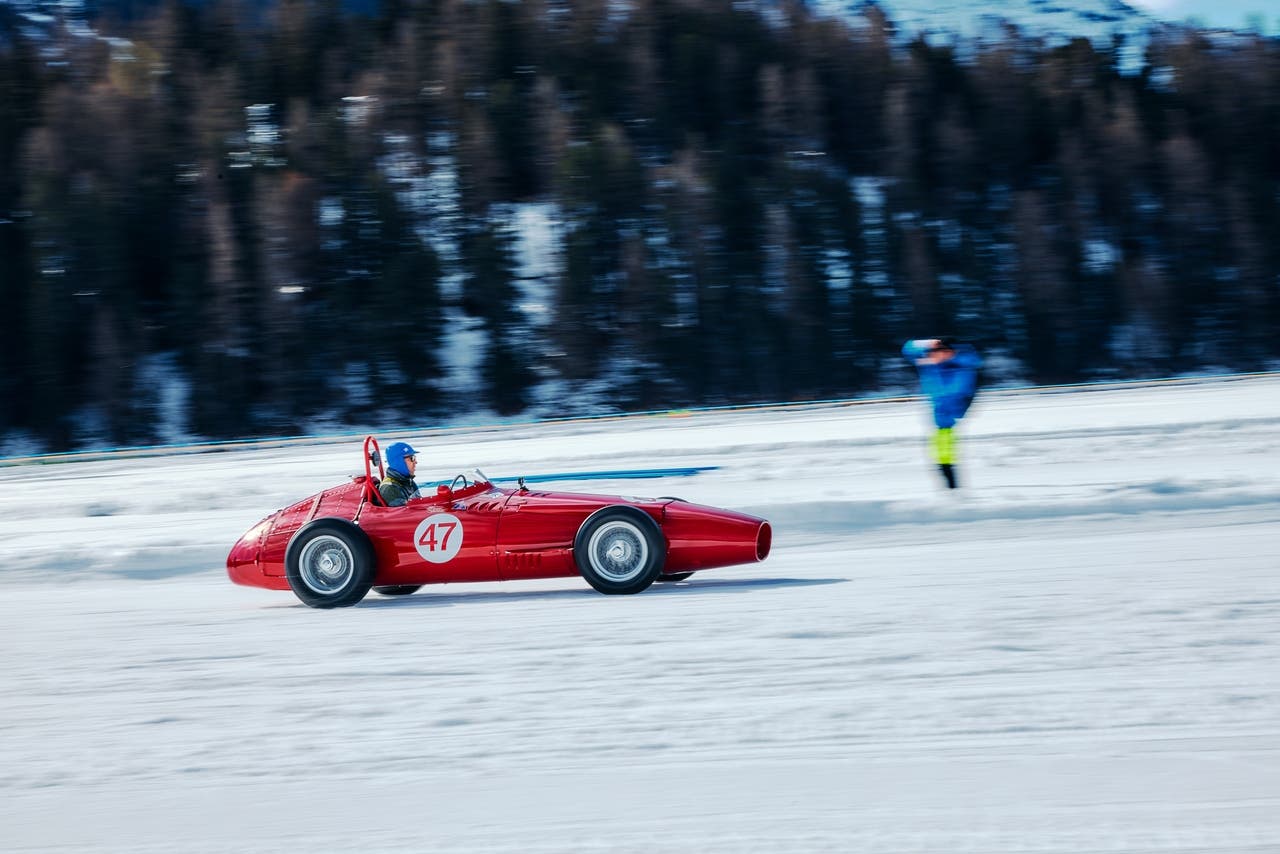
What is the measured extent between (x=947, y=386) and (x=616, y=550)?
15.6ft

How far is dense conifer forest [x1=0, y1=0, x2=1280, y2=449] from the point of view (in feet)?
129

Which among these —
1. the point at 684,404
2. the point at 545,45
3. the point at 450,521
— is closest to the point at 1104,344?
the point at 684,404

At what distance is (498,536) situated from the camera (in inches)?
299

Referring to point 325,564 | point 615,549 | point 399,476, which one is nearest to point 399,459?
point 399,476

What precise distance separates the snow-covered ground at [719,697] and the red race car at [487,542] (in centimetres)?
23

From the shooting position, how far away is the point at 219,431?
120ft

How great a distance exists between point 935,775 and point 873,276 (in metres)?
41.0

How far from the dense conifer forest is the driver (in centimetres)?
2947

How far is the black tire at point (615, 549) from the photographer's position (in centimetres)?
739

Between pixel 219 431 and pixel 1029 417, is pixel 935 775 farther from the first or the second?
pixel 219 431

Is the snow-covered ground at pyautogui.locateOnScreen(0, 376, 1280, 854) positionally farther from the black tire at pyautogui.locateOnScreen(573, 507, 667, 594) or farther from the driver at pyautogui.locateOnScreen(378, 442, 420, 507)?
the driver at pyautogui.locateOnScreen(378, 442, 420, 507)

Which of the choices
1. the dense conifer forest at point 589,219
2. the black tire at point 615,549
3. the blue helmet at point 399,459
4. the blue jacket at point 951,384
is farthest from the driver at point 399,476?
the dense conifer forest at point 589,219

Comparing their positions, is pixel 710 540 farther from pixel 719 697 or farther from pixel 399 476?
pixel 719 697

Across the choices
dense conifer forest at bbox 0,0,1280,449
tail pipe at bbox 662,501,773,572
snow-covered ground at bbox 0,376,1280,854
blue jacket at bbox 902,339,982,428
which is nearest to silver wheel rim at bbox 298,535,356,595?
snow-covered ground at bbox 0,376,1280,854
